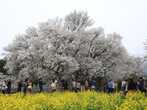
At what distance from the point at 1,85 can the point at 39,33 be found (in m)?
23.7

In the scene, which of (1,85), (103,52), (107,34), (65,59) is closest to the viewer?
(1,85)

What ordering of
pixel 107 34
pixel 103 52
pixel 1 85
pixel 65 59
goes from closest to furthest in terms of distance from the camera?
1. pixel 1 85
2. pixel 65 59
3. pixel 103 52
4. pixel 107 34

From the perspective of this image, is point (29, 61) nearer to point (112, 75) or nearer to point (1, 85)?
point (112, 75)

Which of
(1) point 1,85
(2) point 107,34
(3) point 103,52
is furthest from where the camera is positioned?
(2) point 107,34

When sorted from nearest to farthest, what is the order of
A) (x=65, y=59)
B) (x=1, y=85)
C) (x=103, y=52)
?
(x=1, y=85), (x=65, y=59), (x=103, y=52)

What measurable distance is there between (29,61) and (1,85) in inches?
780

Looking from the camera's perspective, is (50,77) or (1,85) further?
(50,77)

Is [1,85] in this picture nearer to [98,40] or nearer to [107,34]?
[98,40]

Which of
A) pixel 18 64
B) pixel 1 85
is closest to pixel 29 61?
pixel 18 64

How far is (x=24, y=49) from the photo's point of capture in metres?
66.9

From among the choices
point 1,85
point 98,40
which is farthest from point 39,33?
point 1,85

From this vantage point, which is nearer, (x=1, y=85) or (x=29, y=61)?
(x=1, y=85)

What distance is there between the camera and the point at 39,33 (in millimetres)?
66375

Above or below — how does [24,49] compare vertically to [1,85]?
above
